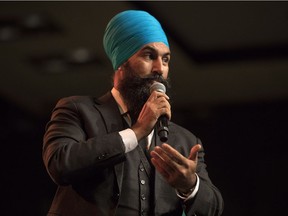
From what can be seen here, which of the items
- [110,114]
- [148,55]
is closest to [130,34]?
[148,55]

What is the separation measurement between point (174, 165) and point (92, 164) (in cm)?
25

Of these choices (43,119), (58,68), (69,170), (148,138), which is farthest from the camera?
(43,119)

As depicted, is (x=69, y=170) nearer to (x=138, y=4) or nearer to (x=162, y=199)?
(x=162, y=199)

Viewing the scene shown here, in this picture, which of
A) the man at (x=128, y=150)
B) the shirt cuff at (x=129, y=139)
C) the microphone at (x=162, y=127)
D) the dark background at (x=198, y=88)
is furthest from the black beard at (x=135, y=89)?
the dark background at (x=198, y=88)

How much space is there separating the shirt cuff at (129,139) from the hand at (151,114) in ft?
0.05

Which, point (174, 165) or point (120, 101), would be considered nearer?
point (174, 165)

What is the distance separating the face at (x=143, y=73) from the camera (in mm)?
2162

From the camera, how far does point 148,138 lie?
2178 millimetres

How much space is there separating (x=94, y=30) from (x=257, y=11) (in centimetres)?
140

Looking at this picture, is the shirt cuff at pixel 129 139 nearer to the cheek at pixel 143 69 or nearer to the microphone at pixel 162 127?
the microphone at pixel 162 127

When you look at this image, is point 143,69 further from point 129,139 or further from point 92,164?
point 92,164

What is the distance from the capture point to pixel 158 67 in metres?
2.16

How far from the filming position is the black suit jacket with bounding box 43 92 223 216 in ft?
6.15

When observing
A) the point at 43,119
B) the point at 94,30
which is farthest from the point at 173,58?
the point at 43,119
